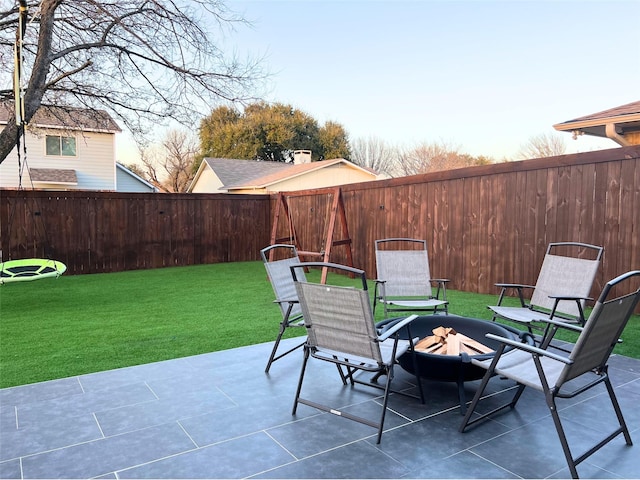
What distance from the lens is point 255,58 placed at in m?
8.73

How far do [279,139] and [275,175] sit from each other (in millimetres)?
6989

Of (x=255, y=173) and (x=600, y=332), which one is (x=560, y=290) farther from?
(x=255, y=173)

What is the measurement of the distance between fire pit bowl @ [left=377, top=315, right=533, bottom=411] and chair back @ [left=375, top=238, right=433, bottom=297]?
4.60 ft

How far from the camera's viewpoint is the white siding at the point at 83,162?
1567cm

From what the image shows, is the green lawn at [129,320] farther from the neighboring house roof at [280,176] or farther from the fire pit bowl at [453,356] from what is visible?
the neighboring house roof at [280,176]

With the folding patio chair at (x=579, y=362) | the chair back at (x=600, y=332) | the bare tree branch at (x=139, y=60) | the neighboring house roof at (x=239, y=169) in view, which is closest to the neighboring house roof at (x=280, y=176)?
the neighboring house roof at (x=239, y=169)

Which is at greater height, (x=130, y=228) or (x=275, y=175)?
(x=275, y=175)

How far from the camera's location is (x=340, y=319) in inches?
104

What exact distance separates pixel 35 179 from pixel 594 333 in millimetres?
17249

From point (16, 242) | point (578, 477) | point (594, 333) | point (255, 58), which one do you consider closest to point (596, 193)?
point (594, 333)

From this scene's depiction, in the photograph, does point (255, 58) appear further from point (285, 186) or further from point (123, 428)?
point (285, 186)

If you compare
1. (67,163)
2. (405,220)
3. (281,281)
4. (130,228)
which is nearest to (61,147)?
(67,163)

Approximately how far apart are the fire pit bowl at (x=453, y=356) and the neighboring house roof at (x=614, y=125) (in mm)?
5379

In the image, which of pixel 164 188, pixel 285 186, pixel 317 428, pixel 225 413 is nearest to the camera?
pixel 317 428
